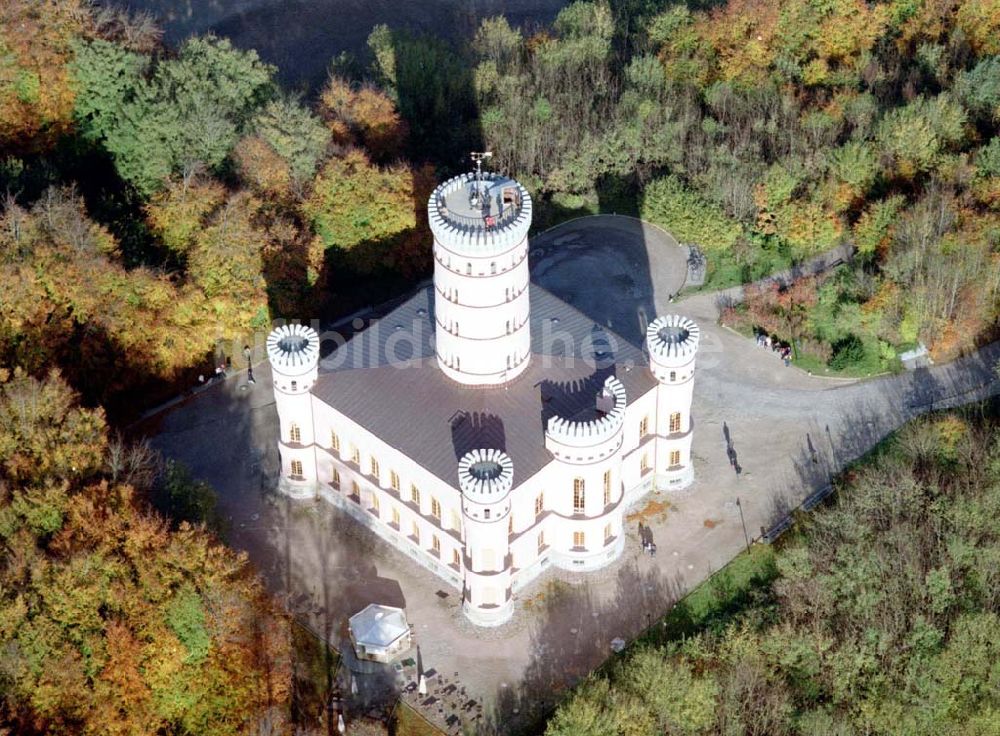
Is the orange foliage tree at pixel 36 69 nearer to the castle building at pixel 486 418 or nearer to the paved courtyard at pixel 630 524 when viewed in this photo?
the paved courtyard at pixel 630 524

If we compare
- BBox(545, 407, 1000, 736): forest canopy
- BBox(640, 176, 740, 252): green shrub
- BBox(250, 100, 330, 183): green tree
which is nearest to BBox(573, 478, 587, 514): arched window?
BBox(545, 407, 1000, 736): forest canopy

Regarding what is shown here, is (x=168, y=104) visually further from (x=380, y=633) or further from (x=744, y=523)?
(x=744, y=523)

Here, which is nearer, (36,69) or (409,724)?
(409,724)

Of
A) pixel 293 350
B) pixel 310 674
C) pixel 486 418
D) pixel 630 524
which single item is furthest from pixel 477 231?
pixel 310 674

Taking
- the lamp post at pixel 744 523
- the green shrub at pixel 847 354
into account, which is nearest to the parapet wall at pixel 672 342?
the lamp post at pixel 744 523

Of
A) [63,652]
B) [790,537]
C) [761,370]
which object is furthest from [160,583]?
[761,370]
